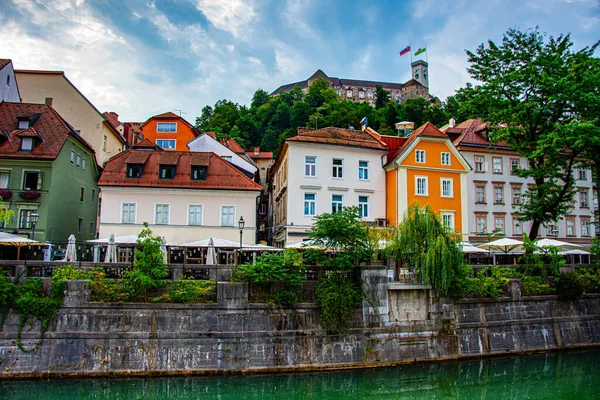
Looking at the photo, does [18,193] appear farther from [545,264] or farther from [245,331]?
[545,264]

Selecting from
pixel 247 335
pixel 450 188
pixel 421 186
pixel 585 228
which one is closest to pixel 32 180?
pixel 247 335

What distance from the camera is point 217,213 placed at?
3011 centimetres

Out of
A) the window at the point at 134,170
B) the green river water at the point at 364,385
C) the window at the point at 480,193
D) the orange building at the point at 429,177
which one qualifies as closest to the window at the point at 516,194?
the window at the point at 480,193

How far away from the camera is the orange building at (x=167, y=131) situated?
52.0 metres

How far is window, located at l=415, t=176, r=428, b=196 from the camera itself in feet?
109

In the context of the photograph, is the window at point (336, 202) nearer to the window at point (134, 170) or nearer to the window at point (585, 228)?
the window at point (134, 170)

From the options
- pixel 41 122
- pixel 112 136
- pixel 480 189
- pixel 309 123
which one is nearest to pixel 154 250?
pixel 41 122

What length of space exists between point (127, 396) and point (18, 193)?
1772 cm

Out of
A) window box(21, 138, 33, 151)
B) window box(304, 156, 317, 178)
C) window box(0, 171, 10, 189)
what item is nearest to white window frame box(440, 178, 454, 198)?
window box(304, 156, 317, 178)

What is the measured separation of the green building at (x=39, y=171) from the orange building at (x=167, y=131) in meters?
18.4

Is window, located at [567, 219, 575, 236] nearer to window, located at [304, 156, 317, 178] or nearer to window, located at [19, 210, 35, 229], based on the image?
window, located at [304, 156, 317, 178]

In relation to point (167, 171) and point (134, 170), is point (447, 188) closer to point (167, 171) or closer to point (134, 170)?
point (167, 171)

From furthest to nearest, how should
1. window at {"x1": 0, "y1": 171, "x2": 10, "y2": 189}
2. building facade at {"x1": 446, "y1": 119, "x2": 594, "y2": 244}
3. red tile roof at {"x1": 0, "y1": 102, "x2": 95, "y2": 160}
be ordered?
building facade at {"x1": 446, "y1": 119, "x2": 594, "y2": 244} → red tile roof at {"x1": 0, "y1": 102, "x2": 95, "y2": 160} → window at {"x1": 0, "y1": 171, "x2": 10, "y2": 189}

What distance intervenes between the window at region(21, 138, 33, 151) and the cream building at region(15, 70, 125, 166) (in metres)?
10.0
